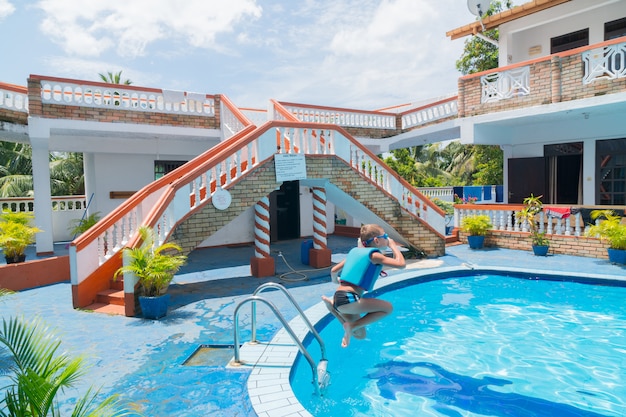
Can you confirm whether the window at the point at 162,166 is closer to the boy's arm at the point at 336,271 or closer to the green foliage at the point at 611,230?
the boy's arm at the point at 336,271

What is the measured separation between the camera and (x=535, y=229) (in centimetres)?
1329

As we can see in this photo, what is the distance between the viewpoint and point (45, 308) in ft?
26.8

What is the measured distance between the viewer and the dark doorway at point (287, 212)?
17.5 m

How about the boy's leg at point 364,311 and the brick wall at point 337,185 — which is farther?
the brick wall at point 337,185

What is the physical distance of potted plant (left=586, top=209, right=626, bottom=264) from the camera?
36.3 ft

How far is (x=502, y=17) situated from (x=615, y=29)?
3.51 metres

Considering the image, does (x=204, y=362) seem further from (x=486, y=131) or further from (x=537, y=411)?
(x=486, y=131)

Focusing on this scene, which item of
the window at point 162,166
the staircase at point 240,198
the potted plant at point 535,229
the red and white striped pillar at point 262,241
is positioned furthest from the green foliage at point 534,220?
the window at point 162,166

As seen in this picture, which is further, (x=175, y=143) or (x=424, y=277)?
(x=175, y=143)

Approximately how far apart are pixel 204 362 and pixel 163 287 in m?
2.55

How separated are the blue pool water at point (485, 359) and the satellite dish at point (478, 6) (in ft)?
34.8

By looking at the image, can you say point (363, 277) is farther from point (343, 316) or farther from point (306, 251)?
point (306, 251)

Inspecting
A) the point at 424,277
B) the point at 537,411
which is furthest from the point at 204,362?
the point at 424,277

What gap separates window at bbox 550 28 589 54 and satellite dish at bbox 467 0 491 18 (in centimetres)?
269
